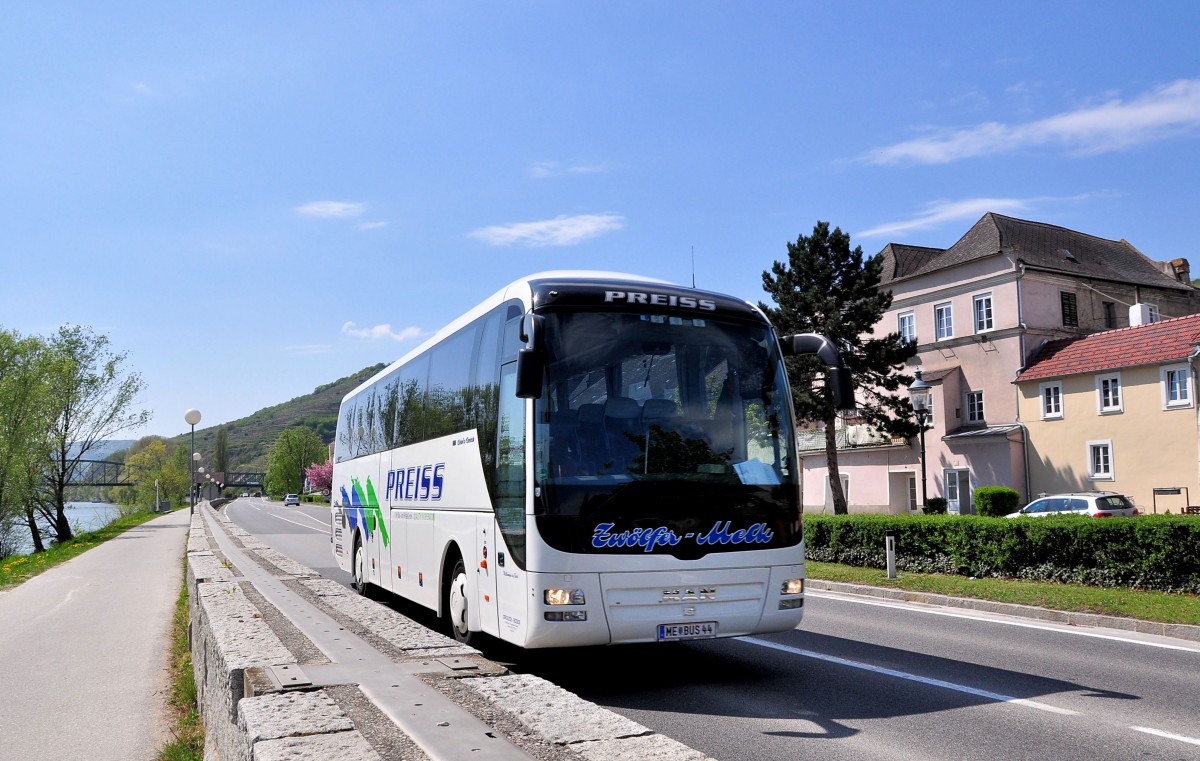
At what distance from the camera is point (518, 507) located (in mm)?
7742

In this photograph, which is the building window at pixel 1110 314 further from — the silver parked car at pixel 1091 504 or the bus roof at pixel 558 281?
the bus roof at pixel 558 281

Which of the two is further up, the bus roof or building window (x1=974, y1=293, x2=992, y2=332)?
building window (x1=974, y1=293, x2=992, y2=332)

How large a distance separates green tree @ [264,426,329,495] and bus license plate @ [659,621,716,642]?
5994 inches

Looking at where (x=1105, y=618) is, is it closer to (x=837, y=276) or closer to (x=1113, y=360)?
(x=1113, y=360)

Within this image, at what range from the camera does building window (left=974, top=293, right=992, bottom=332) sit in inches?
1772

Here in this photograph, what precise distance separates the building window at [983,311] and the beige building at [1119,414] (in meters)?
3.06

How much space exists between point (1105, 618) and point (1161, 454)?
A: 28.3 m

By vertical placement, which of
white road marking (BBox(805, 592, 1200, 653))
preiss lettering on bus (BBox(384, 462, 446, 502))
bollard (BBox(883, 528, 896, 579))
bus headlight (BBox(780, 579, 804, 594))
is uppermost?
preiss lettering on bus (BBox(384, 462, 446, 502))

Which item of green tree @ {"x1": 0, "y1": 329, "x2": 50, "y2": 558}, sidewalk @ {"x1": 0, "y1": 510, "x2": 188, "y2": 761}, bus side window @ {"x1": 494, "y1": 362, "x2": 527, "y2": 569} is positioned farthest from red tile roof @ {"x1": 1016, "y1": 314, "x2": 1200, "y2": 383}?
green tree @ {"x1": 0, "y1": 329, "x2": 50, "y2": 558}

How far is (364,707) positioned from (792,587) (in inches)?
178

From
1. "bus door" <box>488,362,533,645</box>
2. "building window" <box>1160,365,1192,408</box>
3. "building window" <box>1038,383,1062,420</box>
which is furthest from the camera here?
"building window" <box>1038,383,1062,420</box>

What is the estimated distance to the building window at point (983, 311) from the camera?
45000mm

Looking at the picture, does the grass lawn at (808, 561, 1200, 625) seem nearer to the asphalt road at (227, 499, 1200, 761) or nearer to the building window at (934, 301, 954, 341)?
the asphalt road at (227, 499, 1200, 761)

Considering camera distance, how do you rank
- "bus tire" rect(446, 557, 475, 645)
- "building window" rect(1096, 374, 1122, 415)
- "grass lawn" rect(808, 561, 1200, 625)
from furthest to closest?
1. "building window" rect(1096, 374, 1122, 415)
2. "grass lawn" rect(808, 561, 1200, 625)
3. "bus tire" rect(446, 557, 475, 645)
